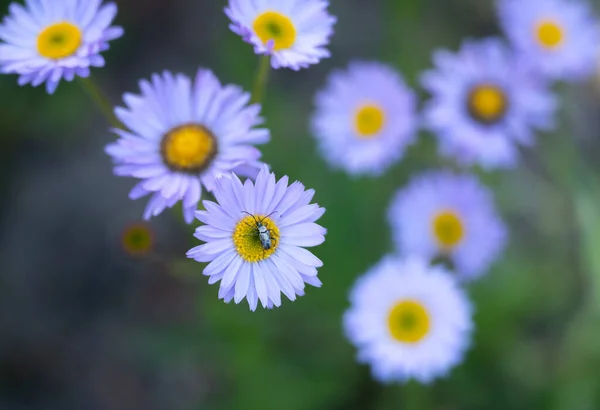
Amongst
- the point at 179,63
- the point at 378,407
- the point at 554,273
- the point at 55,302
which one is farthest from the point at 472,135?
the point at 55,302

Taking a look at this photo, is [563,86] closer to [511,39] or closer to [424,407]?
[511,39]

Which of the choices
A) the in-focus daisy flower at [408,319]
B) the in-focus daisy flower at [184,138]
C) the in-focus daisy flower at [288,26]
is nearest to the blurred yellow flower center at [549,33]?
the in-focus daisy flower at [408,319]

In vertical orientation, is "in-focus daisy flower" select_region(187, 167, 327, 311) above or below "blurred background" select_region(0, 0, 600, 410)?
below

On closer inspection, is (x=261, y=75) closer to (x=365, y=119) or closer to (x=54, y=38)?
(x=54, y=38)

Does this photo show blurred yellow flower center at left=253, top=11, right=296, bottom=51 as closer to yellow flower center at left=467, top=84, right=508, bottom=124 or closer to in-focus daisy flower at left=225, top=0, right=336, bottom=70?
in-focus daisy flower at left=225, top=0, right=336, bottom=70

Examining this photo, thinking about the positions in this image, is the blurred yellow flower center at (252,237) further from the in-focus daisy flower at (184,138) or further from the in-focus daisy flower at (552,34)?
the in-focus daisy flower at (552,34)

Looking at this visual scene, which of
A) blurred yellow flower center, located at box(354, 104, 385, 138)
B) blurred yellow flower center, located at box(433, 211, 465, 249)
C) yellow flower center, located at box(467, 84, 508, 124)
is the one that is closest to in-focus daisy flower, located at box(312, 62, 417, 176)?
blurred yellow flower center, located at box(354, 104, 385, 138)

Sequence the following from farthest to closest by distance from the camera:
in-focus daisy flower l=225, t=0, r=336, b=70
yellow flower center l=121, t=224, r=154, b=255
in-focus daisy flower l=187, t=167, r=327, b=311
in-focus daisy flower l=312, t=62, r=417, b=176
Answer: in-focus daisy flower l=312, t=62, r=417, b=176
yellow flower center l=121, t=224, r=154, b=255
in-focus daisy flower l=225, t=0, r=336, b=70
in-focus daisy flower l=187, t=167, r=327, b=311
